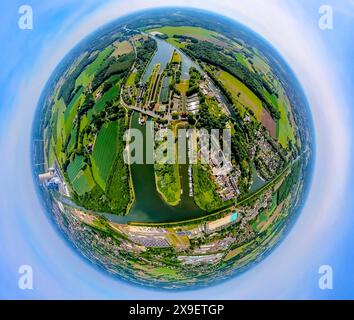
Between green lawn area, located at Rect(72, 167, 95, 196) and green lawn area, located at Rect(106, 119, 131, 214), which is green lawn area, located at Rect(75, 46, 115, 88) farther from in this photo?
green lawn area, located at Rect(72, 167, 95, 196)

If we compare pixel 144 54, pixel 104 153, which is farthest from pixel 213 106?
pixel 104 153

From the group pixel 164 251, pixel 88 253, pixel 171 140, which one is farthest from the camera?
pixel 88 253

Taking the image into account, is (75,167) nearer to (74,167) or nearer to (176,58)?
(74,167)

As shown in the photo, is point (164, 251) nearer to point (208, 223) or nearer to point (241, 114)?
point (208, 223)

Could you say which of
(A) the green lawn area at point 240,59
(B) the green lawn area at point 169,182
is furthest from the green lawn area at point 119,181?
(A) the green lawn area at point 240,59

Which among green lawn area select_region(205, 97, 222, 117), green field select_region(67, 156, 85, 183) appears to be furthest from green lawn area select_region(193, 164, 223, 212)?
green field select_region(67, 156, 85, 183)

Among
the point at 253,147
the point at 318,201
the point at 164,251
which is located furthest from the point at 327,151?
the point at 164,251
